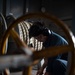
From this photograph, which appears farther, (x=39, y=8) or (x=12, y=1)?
(x=39, y=8)

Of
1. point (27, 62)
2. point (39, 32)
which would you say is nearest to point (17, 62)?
point (27, 62)

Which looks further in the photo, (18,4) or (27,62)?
(18,4)

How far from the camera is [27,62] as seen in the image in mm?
617

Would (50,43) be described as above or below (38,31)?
below

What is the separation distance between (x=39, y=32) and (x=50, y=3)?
5.21 m

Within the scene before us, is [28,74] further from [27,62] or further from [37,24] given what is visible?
[37,24]

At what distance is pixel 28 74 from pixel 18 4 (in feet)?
17.2

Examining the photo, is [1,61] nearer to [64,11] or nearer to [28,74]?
[28,74]

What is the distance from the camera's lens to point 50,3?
7.14 m

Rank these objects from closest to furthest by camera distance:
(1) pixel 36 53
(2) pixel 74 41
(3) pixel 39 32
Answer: (1) pixel 36 53 → (2) pixel 74 41 → (3) pixel 39 32

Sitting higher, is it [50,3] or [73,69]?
[50,3]

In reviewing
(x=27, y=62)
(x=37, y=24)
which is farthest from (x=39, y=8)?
(x=27, y=62)

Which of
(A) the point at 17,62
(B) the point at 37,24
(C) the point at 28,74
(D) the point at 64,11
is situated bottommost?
(C) the point at 28,74

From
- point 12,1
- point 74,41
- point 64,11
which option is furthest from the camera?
point 64,11
